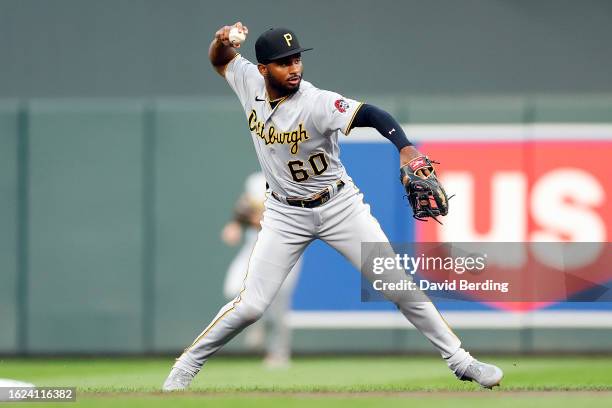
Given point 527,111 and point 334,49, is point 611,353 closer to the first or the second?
point 527,111

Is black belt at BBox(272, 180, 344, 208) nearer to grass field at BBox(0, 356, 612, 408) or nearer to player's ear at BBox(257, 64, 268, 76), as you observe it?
player's ear at BBox(257, 64, 268, 76)

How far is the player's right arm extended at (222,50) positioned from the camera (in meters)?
6.00

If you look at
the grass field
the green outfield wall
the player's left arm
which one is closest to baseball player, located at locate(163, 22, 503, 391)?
the player's left arm

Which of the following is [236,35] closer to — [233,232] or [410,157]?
[410,157]

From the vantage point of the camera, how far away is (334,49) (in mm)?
10398

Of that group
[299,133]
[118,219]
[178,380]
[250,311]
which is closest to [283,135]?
[299,133]

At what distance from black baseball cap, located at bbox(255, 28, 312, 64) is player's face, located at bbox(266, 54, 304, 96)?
3 centimetres

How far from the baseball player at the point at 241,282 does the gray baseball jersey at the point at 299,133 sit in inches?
107

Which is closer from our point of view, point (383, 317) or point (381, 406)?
point (381, 406)

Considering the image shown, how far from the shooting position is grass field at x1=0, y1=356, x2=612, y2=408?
532 centimetres

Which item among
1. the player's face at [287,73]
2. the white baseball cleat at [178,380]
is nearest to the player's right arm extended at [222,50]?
the player's face at [287,73]

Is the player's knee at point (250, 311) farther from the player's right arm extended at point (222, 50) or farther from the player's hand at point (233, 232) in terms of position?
the player's hand at point (233, 232)

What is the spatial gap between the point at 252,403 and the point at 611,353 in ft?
16.2

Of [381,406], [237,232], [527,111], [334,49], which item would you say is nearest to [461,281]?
[381,406]
